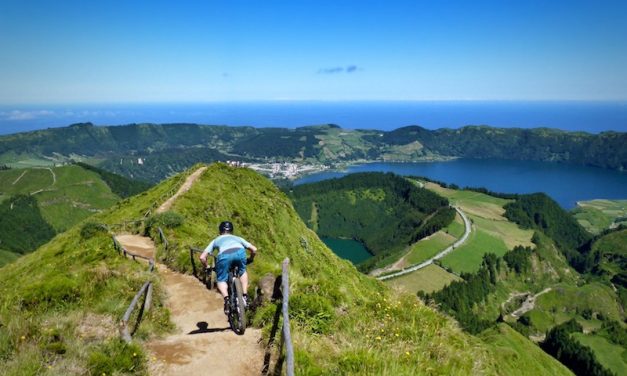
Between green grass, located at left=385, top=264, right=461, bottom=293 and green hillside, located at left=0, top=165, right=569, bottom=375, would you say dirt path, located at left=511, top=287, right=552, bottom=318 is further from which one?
green hillside, located at left=0, top=165, right=569, bottom=375

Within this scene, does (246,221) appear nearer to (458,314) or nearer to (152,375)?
(152,375)

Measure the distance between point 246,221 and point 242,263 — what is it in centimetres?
4210

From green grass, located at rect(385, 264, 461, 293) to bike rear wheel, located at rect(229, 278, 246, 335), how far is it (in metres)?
161

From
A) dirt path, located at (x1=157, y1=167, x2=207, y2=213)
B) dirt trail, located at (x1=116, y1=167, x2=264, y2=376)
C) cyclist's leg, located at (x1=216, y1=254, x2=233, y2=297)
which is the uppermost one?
cyclist's leg, located at (x1=216, y1=254, x2=233, y2=297)

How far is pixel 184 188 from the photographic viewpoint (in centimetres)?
5822

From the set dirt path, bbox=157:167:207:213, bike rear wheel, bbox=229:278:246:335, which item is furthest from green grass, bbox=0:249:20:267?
bike rear wheel, bbox=229:278:246:335

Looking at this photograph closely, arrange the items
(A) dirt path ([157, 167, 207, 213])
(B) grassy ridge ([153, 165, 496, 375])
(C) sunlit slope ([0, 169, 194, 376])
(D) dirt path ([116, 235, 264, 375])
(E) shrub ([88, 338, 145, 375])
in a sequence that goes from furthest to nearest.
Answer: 1. (A) dirt path ([157, 167, 207, 213])
2. (D) dirt path ([116, 235, 264, 375])
3. (B) grassy ridge ([153, 165, 496, 375])
4. (E) shrub ([88, 338, 145, 375])
5. (C) sunlit slope ([0, 169, 194, 376])

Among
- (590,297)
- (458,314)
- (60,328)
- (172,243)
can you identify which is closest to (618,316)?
(590,297)

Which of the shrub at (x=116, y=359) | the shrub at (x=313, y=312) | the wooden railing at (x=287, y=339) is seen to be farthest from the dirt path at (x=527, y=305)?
the shrub at (x=116, y=359)

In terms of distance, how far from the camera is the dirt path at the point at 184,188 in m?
48.1

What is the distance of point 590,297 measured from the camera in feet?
592

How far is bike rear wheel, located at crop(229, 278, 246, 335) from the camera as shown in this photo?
12.7 metres

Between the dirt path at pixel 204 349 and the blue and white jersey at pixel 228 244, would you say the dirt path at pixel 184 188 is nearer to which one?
the dirt path at pixel 204 349

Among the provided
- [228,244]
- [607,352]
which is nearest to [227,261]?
[228,244]
